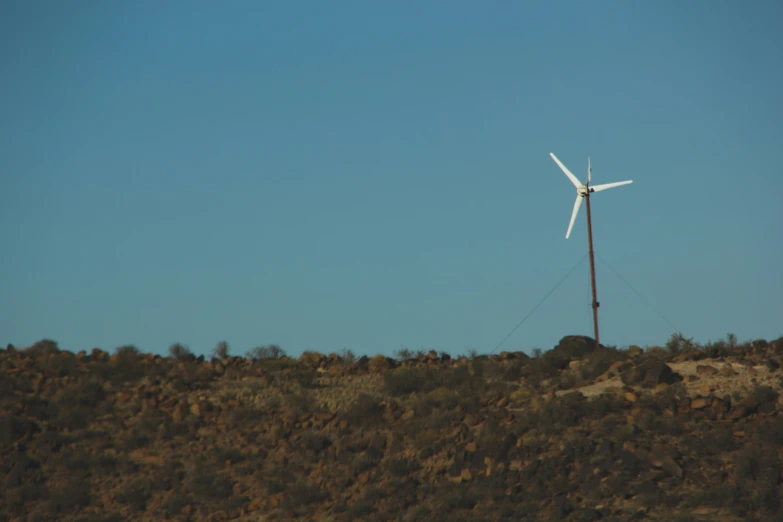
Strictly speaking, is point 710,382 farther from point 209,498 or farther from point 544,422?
point 209,498

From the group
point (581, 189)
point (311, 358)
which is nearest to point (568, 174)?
point (581, 189)

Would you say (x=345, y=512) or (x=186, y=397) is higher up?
(x=186, y=397)

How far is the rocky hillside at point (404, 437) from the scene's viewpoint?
1134 inches

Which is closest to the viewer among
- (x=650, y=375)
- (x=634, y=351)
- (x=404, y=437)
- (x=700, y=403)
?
(x=700, y=403)

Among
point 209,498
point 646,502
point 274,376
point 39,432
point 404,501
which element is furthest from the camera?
point 274,376

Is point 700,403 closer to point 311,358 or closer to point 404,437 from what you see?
point 404,437

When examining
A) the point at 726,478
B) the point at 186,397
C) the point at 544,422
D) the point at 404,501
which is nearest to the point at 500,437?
the point at 544,422

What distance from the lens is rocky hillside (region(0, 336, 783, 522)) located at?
28812 mm

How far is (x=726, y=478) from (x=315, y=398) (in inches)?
596

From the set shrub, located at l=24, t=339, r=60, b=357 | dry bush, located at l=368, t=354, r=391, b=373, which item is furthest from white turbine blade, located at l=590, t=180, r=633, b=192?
shrub, located at l=24, t=339, r=60, b=357

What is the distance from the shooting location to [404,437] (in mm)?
32781

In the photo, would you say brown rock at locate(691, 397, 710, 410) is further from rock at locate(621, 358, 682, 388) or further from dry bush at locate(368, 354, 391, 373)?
dry bush at locate(368, 354, 391, 373)

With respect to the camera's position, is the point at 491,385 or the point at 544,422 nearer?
the point at 544,422

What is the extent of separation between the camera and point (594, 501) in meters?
→ 28.2
